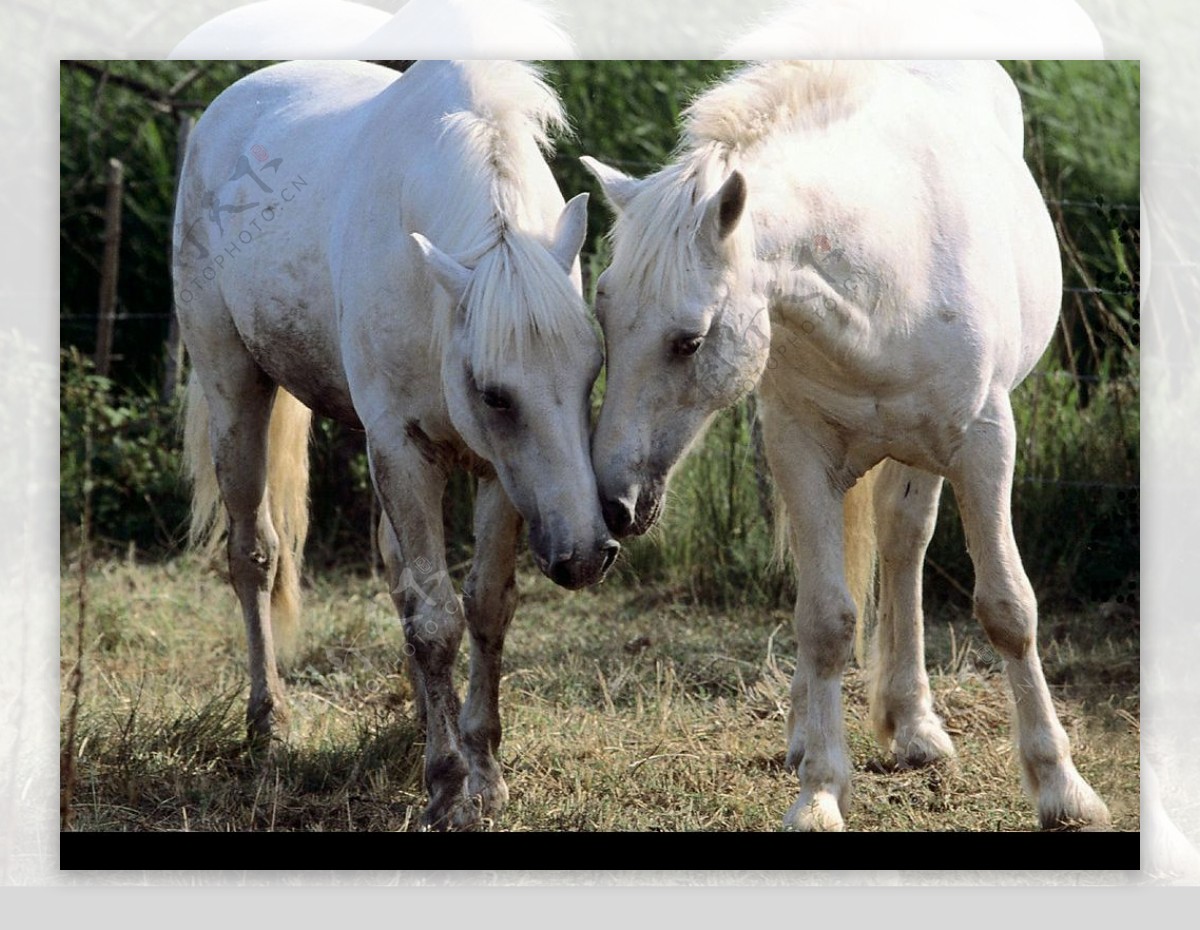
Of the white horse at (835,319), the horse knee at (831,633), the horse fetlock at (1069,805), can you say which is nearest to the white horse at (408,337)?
the white horse at (835,319)

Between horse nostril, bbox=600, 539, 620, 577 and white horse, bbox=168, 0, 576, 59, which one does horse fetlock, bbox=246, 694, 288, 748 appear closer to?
horse nostril, bbox=600, 539, 620, 577

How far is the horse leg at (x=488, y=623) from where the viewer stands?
429 centimetres

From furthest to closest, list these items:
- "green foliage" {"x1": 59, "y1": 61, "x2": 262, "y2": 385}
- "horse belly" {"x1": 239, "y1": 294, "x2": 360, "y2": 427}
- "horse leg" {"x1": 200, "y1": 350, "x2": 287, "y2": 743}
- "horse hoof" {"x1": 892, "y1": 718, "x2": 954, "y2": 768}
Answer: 1. "green foliage" {"x1": 59, "y1": 61, "x2": 262, "y2": 385}
2. "horse leg" {"x1": 200, "y1": 350, "x2": 287, "y2": 743}
3. "horse hoof" {"x1": 892, "y1": 718, "x2": 954, "y2": 768}
4. "horse belly" {"x1": 239, "y1": 294, "x2": 360, "y2": 427}

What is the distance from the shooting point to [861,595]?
480 cm

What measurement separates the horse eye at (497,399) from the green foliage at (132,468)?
293cm

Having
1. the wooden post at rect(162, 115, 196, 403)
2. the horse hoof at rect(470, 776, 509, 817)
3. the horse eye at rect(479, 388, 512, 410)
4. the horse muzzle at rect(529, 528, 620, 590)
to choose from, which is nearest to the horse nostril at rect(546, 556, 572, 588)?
the horse muzzle at rect(529, 528, 620, 590)

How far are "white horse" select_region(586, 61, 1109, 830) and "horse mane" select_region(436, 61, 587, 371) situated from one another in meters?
0.15

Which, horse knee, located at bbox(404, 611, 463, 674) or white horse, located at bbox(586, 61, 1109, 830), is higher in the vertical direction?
white horse, located at bbox(586, 61, 1109, 830)

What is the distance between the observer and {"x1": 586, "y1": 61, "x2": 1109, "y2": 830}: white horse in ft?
11.9

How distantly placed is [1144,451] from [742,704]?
1.56 meters

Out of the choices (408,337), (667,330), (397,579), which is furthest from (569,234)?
(397,579)

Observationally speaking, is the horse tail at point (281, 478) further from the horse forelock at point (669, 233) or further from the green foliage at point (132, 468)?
the horse forelock at point (669, 233)

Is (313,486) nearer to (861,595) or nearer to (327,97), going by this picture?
(327,97)

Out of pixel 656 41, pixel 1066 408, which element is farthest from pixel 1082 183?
pixel 656 41
